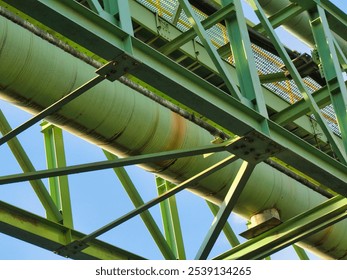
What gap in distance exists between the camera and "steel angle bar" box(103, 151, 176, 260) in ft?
37.2

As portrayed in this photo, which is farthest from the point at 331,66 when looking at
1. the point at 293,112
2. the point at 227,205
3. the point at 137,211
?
the point at 137,211

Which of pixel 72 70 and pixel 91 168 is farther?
pixel 72 70

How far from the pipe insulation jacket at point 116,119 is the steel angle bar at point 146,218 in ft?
2.15

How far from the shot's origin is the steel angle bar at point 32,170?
10375 mm

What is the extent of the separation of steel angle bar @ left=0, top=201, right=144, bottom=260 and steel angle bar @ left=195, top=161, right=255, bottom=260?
4.26 ft

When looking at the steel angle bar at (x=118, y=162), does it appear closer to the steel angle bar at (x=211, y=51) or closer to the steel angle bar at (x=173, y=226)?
the steel angle bar at (x=211, y=51)

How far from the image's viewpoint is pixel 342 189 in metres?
9.34

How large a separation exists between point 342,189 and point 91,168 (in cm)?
257

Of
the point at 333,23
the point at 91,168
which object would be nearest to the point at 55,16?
the point at 91,168

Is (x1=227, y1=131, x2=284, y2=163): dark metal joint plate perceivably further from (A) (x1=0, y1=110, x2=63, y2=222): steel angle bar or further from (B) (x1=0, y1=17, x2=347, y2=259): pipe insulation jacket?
(A) (x1=0, y1=110, x2=63, y2=222): steel angle bar

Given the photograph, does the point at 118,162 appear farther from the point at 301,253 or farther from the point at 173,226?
the point at 301,253

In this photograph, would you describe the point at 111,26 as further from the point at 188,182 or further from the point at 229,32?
the point at 188,182

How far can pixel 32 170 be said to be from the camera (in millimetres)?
10469

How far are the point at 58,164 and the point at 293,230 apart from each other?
9.60 feet
